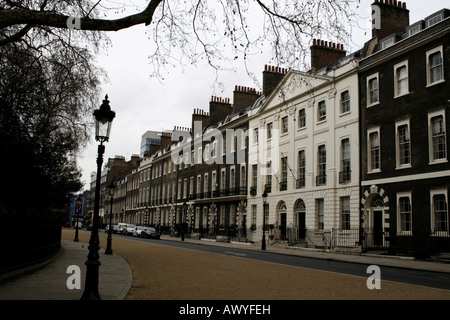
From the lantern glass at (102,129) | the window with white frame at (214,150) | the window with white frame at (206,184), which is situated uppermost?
the window with white frame at (214,150)

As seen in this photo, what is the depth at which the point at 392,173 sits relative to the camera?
2538 centimetres

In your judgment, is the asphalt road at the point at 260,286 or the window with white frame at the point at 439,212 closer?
the asphalt road at the point at 260,286

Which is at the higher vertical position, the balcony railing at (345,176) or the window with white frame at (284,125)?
the window with white frame at (284,125)

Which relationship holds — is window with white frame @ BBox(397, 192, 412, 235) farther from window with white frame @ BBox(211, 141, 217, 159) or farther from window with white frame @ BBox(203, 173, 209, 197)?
window with white frame @ BBox(203, 173, 209, 197)

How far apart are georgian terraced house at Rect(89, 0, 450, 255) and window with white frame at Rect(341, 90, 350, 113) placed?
0.33 feet

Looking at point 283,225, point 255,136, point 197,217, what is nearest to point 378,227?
point 283,225

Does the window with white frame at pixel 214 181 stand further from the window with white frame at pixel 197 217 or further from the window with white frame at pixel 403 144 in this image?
the window with white frame at pixel 403 144

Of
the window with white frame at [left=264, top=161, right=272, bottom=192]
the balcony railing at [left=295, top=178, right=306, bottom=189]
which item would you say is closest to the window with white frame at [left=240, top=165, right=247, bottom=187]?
the window with white frame at [left=264, top=161, right=272, bottom=192]

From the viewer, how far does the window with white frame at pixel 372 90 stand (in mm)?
27475

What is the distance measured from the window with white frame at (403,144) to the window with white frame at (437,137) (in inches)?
61.3

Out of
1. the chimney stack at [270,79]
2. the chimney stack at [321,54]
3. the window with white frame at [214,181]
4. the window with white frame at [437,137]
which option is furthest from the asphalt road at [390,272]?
the window with white frame at [214,181]

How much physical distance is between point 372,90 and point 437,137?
6107 mm

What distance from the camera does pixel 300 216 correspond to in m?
33.8
